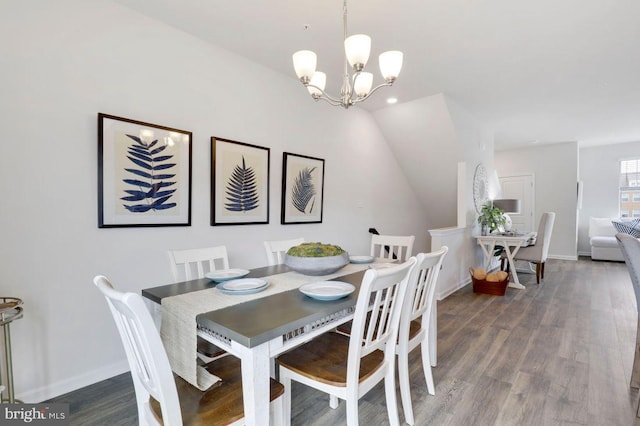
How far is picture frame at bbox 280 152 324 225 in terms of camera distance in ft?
10.7

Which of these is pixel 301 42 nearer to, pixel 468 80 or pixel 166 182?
pixel 166 182

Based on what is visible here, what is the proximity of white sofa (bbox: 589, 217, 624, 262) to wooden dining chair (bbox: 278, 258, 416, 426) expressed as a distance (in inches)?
281

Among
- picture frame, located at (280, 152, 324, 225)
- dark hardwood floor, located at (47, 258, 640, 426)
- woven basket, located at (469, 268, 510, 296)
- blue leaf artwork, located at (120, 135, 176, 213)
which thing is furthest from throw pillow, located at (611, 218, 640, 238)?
blue leaf artwork, located at (120, 135, 176, 213)

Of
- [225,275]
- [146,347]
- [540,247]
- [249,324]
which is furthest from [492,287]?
[146,347]

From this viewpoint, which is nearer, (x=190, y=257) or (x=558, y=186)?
(x=190, y=257)

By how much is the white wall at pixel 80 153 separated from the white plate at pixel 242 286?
102 centimetres

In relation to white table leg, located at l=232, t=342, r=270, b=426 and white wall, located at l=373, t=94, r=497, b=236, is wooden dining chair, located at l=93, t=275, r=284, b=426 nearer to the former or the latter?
white table leg, located at l=232, t=342, r=270, b=426

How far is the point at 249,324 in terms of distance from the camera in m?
1.16

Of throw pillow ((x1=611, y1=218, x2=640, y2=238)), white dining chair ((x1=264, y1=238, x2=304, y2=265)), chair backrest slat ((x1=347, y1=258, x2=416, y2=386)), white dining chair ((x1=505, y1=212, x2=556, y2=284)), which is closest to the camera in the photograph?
chair backrest slat ((x1=347, y1=258, x2=416, y2=386))

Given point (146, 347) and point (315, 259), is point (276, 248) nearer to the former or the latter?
point (315, 259)

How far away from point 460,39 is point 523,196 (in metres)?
5.99

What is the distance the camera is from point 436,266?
183cm

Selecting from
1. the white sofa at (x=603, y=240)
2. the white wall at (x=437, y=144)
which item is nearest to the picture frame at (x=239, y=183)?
the white wall at (x=437, y=144)

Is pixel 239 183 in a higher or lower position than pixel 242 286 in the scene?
higher
